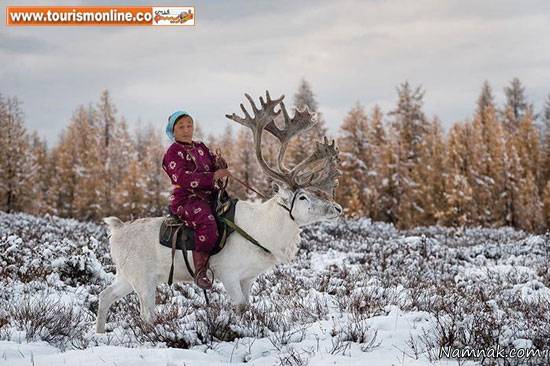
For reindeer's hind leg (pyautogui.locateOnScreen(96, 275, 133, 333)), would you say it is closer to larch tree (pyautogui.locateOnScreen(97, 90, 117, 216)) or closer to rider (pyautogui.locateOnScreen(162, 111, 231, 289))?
rider (pyautogui.locateOnScreen(162, 111, 231, 289))

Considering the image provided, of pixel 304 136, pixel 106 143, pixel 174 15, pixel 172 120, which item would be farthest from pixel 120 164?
pixel 172 120

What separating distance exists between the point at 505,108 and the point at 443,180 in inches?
696

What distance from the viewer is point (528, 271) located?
30.6ft

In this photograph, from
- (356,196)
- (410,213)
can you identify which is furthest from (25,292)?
(410,213)

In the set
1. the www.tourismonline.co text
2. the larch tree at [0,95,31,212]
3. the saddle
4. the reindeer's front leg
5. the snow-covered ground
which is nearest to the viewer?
the www.tourismonline.co text

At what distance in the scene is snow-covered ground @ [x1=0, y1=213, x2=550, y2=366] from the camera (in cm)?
420

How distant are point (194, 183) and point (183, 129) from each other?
654mm

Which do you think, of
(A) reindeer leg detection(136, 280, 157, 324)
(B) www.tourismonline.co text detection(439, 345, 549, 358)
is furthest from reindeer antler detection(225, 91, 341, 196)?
(B) www.tourismonline.co text detection(439, 345, 549, 358)

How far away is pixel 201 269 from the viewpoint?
19.2 ft

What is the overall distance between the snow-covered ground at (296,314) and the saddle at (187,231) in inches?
27.4

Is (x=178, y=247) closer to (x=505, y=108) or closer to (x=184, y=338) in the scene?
(x=184, y=338)

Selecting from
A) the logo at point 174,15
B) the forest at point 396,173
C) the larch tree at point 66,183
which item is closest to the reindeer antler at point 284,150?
the logo at point 174,15

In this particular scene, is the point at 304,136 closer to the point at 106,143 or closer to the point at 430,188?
the point at 430,188

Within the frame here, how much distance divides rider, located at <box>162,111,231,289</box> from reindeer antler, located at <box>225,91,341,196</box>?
0.58 metres
